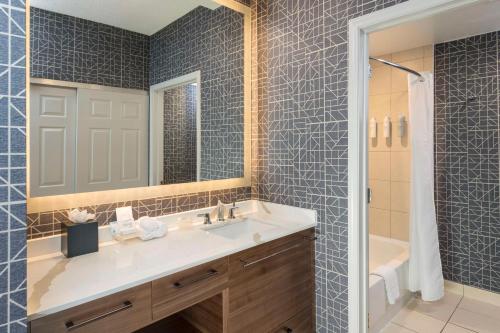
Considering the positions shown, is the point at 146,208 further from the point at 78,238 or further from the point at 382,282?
the point at 382,282

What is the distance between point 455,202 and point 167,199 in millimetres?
2599

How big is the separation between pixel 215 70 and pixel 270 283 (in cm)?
141

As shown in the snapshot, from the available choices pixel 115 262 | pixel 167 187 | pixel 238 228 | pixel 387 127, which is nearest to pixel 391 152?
pixel 387 127

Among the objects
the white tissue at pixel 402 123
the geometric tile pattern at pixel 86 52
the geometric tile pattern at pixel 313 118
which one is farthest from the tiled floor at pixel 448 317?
the geometric tile pattern at pixel 86 52

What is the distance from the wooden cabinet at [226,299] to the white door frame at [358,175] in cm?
27

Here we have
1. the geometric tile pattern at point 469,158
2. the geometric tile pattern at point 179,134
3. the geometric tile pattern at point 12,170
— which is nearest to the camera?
the geometric tile pattern at point 12,170

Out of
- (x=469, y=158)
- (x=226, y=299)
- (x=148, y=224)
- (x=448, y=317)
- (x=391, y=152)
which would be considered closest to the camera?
(x=226, y=299)

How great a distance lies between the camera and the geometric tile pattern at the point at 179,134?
178 cm

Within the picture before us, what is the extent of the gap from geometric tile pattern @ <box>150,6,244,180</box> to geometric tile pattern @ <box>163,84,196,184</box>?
82mm

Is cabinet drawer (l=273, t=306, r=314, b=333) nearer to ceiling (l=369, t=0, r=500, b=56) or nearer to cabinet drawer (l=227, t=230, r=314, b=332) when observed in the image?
Answer: cabinet drawer (l=227, t=230, r=314, b=332)

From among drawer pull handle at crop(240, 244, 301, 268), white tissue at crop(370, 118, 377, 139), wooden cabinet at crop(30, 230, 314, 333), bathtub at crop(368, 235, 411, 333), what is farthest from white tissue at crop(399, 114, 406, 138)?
drawer pull handle at crop(240, 244, 301, 268)

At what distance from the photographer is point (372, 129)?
10.5 feet

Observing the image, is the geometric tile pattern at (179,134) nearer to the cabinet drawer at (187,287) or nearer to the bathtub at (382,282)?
the cabinet drawer at (187,287)

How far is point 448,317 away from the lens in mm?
2299
